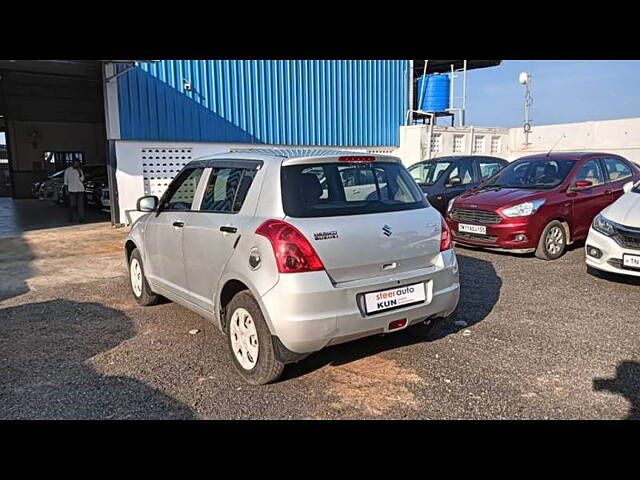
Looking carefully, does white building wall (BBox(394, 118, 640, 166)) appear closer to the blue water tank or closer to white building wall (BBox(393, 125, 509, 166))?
white building wall (BBox(393, 125, 509, 166))

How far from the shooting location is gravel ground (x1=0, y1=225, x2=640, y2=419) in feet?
10.3

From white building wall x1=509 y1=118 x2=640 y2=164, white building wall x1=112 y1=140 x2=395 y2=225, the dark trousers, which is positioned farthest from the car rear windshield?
white building wall x1=509 y1=118 x2=640 y2=164

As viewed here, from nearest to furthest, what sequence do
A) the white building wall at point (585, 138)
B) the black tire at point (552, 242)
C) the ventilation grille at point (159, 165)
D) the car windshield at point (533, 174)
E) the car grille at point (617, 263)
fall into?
the car grille at point (617, 263)
the black tire at point (552, 242)
the car windshield at point (533, 174)
the ventilation grille at point (159, 165)
the white building wall at point (585, 138)

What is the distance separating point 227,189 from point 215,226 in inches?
12.8

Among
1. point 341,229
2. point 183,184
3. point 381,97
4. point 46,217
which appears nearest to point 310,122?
point 381,97

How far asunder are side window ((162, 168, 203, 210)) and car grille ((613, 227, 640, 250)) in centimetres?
466

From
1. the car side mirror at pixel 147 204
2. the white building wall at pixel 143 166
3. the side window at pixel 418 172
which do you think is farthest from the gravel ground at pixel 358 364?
the white building wall at pixel 143 166

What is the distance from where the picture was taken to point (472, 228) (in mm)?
7559

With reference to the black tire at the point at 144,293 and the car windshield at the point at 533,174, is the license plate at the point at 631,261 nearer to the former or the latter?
the car windshield at the point at 533,174

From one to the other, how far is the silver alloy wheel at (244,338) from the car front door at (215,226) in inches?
13.6

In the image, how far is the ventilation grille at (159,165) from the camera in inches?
478

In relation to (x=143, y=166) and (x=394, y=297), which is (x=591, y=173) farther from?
(x=143, y=166)
